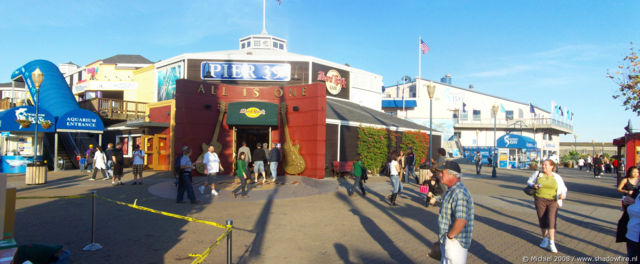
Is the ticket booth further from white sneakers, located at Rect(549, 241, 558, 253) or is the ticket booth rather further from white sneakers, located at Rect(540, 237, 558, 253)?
white sneakers, located at Rect(549, 241, 558, 253)

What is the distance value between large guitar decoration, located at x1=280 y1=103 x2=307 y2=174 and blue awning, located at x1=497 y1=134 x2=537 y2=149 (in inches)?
970

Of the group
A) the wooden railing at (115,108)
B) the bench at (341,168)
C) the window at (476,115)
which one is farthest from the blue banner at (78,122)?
the window at (476,115)

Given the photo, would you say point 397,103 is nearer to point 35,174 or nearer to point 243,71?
point 243,71

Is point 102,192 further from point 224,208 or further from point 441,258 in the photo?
point 441,258

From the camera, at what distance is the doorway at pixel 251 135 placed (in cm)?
1866

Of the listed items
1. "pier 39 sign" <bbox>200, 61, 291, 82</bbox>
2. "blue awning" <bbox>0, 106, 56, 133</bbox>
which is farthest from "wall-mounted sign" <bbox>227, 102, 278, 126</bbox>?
"blue awning" <bbox>0, 106, 56, 133</bbox>

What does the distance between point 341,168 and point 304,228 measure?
10638 millimetres

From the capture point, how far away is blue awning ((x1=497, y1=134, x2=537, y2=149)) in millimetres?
34094

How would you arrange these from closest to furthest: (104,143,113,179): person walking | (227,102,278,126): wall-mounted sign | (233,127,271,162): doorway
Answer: (104,143,113,179): person walking < (227,102,278,126): wall-mounted sign < (233,127,271,162): doorway

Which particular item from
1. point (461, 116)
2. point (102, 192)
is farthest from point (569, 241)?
point (461, 116)

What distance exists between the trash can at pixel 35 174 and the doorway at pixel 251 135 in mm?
7542

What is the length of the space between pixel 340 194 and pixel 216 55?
40.6 ft

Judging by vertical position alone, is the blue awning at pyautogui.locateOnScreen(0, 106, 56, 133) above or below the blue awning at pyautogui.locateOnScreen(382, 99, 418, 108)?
below

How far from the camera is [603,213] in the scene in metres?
10.6
